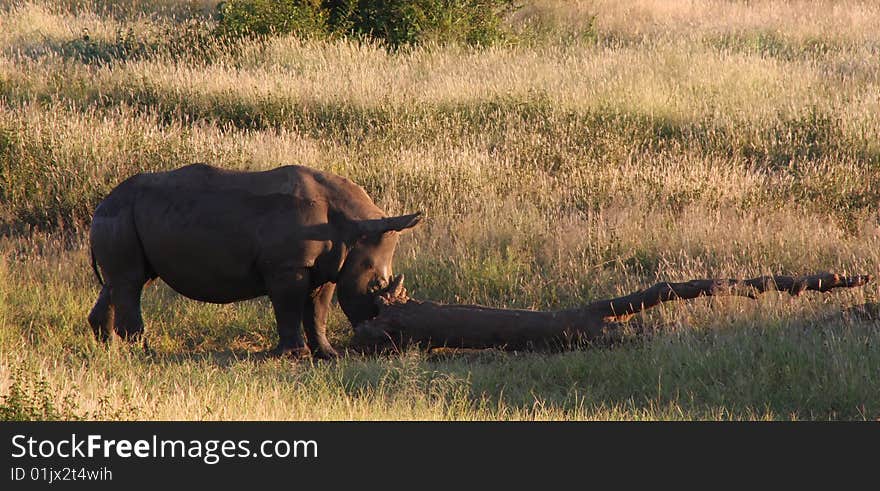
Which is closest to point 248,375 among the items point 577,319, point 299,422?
point 299,422

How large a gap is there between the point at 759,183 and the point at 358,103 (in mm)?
5103

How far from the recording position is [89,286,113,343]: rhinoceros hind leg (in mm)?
7879

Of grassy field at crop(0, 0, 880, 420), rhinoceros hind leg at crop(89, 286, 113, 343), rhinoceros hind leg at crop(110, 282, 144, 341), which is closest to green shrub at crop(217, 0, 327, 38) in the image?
grassy field at crop(0, 0, 880, 420)

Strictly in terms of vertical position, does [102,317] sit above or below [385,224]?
below

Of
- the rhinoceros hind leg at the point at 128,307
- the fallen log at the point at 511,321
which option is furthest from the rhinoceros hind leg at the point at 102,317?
the fallen log at the point at 511,321

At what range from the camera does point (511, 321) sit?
7.88m

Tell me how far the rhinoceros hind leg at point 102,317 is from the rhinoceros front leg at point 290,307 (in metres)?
1.22

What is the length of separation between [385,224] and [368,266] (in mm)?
334

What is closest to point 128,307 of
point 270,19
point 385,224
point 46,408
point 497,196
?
point 385,224

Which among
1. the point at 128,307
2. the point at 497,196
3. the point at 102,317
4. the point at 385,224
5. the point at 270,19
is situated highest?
the point at 270,19

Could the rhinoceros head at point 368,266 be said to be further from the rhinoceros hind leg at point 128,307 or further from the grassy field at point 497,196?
the rhinoceros hind leg at point 128,307

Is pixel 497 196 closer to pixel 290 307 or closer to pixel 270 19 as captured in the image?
pixel 290 307

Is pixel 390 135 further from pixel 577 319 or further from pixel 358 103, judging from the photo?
pixel 577 319

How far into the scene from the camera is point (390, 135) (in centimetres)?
1281
